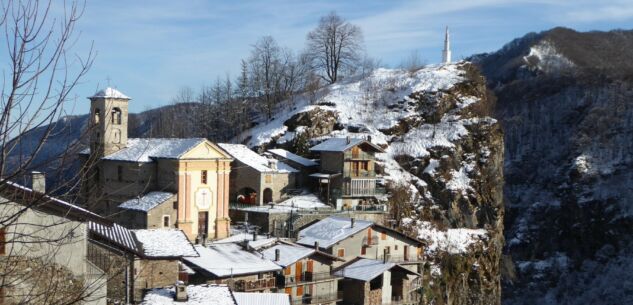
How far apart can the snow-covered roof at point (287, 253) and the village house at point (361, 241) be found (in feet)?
6.52

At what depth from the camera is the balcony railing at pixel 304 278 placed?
106ft

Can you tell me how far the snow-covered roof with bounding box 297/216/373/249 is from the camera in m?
37.4

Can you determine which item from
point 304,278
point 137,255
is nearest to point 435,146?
point 304,278

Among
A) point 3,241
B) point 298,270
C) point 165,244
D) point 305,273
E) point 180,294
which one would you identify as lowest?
point 305,273

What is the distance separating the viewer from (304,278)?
33812 mm

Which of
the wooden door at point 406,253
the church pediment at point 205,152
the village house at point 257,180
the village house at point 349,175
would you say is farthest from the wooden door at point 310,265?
the village house at point 349,175

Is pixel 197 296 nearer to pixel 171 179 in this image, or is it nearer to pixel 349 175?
pixel 171 179

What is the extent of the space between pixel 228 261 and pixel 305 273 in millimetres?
5257

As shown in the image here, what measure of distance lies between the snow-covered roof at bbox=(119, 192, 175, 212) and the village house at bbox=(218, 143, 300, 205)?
7833mm

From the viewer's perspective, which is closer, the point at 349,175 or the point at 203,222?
the point at 203,222

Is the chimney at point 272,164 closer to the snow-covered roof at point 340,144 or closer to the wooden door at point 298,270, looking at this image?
the snow-covered roof at point 340,144

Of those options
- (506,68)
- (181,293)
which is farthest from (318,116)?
(506,68)

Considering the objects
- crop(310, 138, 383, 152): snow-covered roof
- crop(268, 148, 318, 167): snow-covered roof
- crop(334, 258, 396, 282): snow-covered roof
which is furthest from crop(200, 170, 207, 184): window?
crop(310, 138, 383, 152): snow-covered roof

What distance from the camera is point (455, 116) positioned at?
57.2 metres
